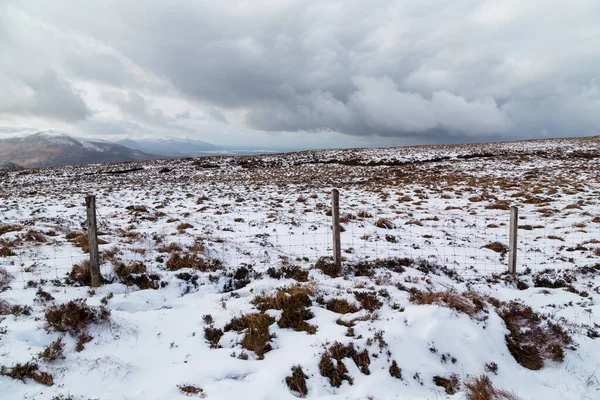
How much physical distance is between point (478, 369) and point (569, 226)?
10068 mm

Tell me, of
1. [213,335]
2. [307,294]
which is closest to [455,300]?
[307,294]

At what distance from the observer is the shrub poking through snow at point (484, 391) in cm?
387

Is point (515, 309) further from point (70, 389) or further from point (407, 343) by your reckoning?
point (70, 389)

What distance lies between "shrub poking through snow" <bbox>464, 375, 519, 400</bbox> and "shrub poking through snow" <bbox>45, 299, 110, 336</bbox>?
222 inches

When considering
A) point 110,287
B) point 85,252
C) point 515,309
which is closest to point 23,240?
point 85,252

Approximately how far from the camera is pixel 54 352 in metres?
4.38

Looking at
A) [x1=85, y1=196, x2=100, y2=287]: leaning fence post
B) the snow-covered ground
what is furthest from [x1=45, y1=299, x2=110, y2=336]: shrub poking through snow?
[x1=85, y1=196, x2=100, y2=287]: leaning fence post

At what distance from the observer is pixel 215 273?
24.1ft

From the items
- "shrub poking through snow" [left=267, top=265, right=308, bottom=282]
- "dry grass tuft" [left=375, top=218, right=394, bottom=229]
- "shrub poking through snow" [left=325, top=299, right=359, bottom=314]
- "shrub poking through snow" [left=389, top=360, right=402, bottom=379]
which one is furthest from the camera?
"dry grass tuft" [left=375, top=218, right=394, bottom=229]

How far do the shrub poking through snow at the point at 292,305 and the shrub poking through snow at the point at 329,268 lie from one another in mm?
1171

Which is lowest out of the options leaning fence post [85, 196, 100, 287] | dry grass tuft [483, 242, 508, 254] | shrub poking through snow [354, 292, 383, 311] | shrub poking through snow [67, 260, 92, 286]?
shrub poking through snow [354, 292, 383, 311]

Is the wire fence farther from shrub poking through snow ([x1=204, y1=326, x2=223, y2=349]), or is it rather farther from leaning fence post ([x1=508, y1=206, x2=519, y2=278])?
shrub poking through snow ([x1=204, y1=326, x2=223, y2=349])

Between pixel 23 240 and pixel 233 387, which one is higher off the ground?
pixel 23 240

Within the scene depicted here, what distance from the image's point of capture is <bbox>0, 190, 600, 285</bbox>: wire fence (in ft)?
26.1
